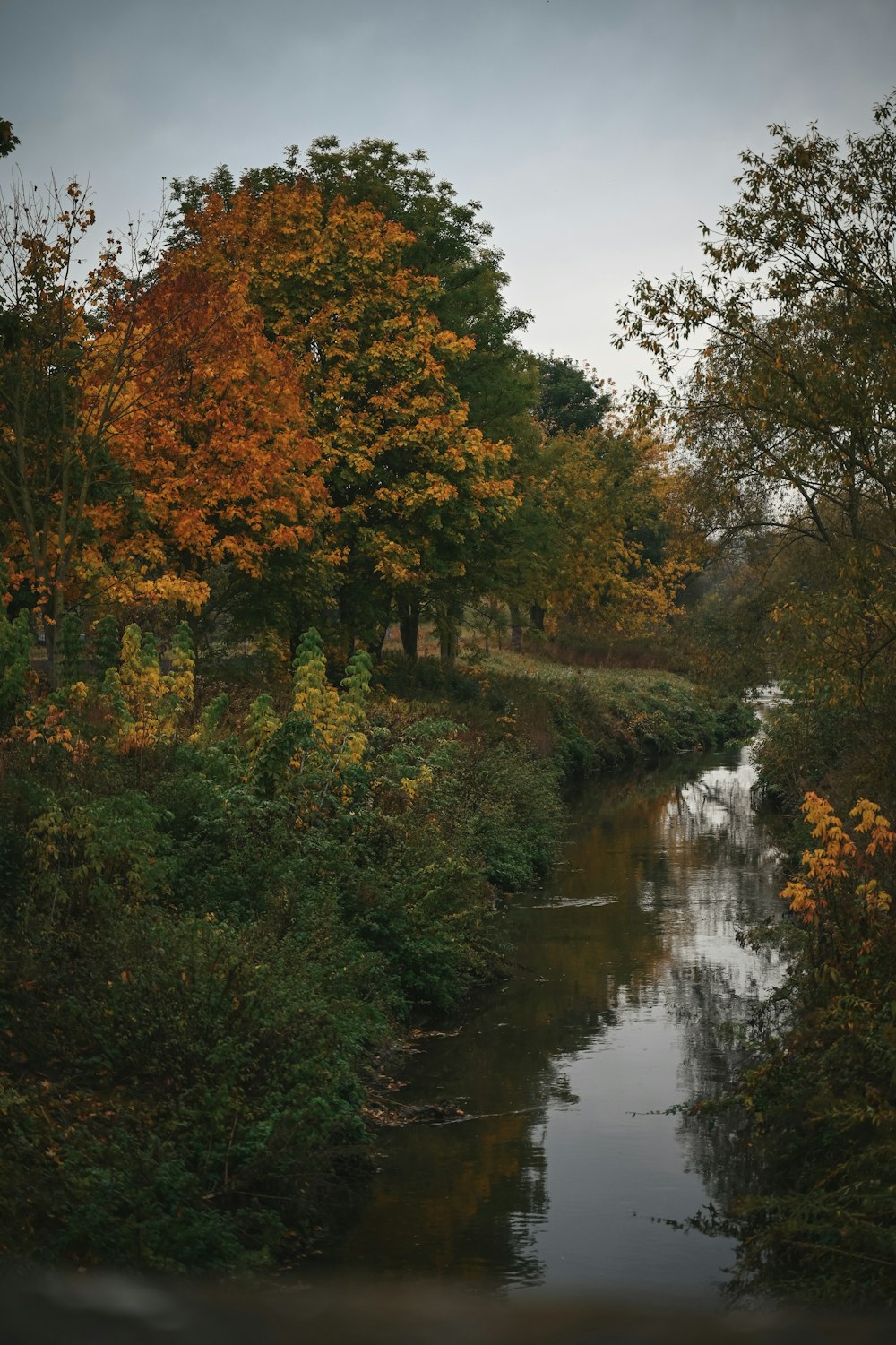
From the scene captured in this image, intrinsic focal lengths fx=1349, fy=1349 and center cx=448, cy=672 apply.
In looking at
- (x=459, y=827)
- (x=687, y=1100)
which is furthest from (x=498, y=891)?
(x=687, y=1100)

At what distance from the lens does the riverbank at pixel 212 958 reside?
7.60 metres

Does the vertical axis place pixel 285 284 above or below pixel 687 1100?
above

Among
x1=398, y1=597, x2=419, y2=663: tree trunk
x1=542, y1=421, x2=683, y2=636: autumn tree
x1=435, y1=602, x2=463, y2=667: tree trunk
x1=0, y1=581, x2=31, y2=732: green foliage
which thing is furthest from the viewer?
A: x1=542, y1=421, x2=683, y2=636: autumn tree

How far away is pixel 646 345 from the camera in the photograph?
595 inches

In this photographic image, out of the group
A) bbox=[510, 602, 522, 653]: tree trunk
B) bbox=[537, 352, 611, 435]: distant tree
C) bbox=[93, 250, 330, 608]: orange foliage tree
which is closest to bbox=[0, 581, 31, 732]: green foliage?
bbox=[93, 250, 330, 608]: orange foliage tree

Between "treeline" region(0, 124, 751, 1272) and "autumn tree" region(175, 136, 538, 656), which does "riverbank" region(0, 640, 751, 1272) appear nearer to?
"treeline" region(0, 124, 751, 1272)

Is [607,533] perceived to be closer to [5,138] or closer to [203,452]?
[203,452]

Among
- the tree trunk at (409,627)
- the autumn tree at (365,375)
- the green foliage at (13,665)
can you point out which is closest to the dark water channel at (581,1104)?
the green foliage at (13,665)

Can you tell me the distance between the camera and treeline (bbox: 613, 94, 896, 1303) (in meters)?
7.65

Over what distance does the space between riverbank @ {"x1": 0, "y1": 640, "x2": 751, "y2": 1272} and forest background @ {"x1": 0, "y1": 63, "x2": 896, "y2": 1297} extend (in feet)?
0.12

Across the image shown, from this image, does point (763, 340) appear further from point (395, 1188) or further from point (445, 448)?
point (445, 448)

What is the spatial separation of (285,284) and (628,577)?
40137mm

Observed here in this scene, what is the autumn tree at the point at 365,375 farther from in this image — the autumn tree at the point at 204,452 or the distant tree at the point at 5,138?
the distant tree at the point at 5,138

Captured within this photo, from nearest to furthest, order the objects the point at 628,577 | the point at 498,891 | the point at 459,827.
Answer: the point at 459,827 < the point at 498,891 < the point at 628,577
